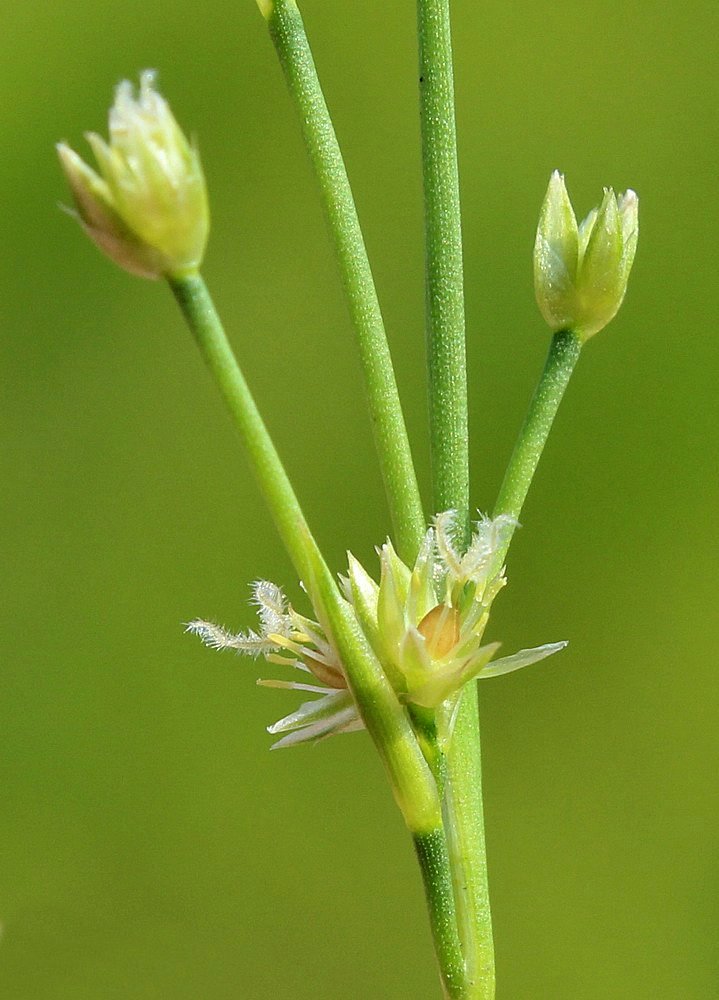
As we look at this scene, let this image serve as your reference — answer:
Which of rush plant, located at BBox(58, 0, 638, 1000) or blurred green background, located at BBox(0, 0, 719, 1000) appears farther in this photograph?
blurred green background, located at BBox(0, 0, 719, 1000)

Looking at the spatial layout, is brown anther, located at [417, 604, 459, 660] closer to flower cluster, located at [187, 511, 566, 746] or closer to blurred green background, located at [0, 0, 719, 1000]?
flower cluster, located at [187, 511, 566, 746]

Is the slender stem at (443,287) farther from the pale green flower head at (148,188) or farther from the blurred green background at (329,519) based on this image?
the blurred green background at (329,519)

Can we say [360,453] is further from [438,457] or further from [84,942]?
[438,457]

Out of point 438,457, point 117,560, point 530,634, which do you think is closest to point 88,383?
point 117,560

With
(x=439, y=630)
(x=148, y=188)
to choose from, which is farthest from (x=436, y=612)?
(x=148, y=188)

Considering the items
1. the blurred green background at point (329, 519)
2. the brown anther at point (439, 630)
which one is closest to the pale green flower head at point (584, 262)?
the brown anther at point (439, 630)

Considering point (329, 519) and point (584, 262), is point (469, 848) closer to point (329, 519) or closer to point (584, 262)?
point (584, 262)

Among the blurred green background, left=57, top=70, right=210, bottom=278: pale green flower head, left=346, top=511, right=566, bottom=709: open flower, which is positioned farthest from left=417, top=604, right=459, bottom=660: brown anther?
the blurred green background
